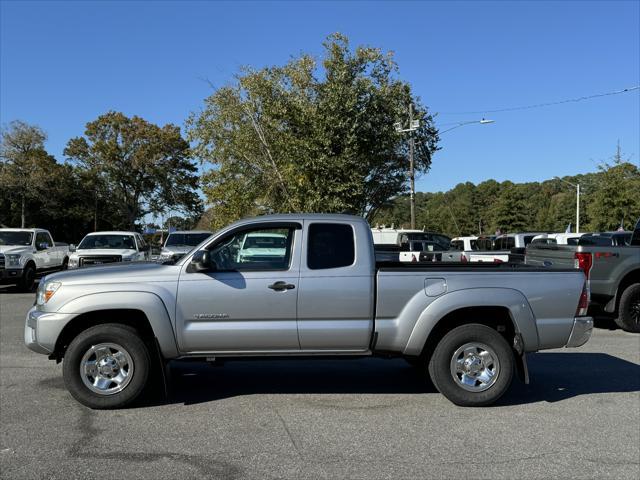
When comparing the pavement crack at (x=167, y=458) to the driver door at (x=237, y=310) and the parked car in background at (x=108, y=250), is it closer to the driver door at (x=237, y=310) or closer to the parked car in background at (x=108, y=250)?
the driver door at (x=237, y=310)

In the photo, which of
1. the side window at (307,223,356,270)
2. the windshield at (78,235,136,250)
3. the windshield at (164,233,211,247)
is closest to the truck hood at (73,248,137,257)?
the windshield at (78,235,136,250)

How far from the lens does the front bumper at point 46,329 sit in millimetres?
5672

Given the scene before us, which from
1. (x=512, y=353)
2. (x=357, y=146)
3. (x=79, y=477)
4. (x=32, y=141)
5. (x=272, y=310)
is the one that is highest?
(x=32, y=141)

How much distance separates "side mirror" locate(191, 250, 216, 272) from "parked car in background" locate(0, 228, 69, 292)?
13.2m

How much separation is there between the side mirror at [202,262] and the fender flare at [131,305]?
471 millimetres

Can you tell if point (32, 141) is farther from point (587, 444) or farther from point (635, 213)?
point (587, 444)

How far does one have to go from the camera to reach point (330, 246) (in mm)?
5938

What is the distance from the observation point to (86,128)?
166 ft

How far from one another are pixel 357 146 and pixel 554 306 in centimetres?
1804

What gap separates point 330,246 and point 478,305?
5.14ft

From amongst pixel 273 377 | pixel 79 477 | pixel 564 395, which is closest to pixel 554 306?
pixel 564 395

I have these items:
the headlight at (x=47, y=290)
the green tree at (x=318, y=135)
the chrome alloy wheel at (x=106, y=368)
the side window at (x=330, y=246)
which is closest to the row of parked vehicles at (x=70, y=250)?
the green tree at (x=318, y=135)

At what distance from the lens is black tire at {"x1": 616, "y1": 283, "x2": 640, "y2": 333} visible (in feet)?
35.0

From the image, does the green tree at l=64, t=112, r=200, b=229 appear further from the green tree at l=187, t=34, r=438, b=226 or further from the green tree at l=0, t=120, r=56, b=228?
the green tree at l=187, t=34, r=438, b=226
